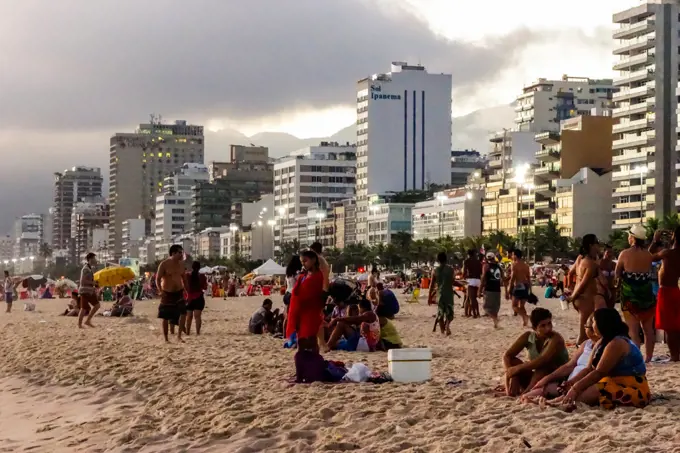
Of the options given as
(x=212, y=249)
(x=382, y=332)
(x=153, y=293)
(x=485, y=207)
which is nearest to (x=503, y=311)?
(x=382, y=332)

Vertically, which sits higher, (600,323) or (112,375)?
(600,323)

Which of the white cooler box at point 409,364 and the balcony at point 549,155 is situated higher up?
the balcony at point 549,155

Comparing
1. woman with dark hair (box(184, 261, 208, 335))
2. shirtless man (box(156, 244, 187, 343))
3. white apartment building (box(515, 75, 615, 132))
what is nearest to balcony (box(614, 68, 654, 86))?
white apartment building (box(515, 75, 615, 132))

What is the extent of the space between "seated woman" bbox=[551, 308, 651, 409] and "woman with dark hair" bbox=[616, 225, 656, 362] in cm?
318

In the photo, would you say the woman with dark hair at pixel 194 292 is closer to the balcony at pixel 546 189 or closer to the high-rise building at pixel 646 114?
the high-rise building at pixel 646 114

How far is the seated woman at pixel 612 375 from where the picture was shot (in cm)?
809

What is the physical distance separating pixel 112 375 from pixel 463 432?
5727 millimetres

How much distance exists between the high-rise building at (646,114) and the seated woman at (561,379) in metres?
73.2

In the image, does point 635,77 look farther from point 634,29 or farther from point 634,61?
point 634,29

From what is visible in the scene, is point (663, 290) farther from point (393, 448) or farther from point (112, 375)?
point (112, 375)

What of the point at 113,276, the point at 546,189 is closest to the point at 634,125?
the point at 546,189

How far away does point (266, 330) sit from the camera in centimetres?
1780

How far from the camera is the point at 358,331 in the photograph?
542 inches

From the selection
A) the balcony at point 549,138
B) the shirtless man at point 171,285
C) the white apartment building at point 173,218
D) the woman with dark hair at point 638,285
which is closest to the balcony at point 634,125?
the balcony at point 549,138
